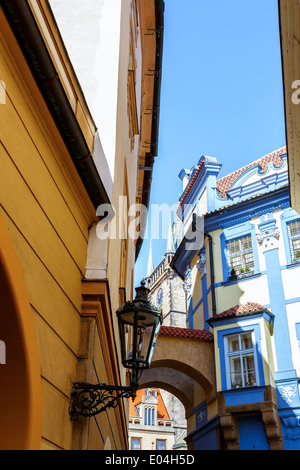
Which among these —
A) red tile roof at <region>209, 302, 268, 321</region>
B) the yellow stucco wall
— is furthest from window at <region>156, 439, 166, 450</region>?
the yellow stucco wall

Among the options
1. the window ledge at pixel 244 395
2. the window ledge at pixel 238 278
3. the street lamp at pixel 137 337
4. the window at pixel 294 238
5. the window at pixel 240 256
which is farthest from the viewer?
the window at pixel 240 256

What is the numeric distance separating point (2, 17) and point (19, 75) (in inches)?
15.7

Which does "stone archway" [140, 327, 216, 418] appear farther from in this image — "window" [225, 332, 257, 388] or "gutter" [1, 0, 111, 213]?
"gutter" [1, 0, 111, 213]

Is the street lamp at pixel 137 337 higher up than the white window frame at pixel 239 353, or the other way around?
the white window frame at pixel 239 353

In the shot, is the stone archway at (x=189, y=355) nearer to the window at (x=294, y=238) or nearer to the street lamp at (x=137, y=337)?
the window at (x=294, y=238)

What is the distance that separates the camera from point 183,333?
1645cm

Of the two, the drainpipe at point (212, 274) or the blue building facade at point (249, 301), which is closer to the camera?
the blue building facade at point (249, 301)

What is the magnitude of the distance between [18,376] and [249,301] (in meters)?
14.8

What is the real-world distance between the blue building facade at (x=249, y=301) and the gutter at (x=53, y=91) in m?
12.3

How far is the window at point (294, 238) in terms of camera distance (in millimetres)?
16703

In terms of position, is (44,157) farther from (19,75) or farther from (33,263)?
(33,263)

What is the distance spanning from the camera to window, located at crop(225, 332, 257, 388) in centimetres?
1549

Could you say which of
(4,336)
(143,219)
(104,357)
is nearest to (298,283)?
(143,219)

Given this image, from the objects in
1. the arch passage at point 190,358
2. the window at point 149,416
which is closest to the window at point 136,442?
the window at point 149,416
